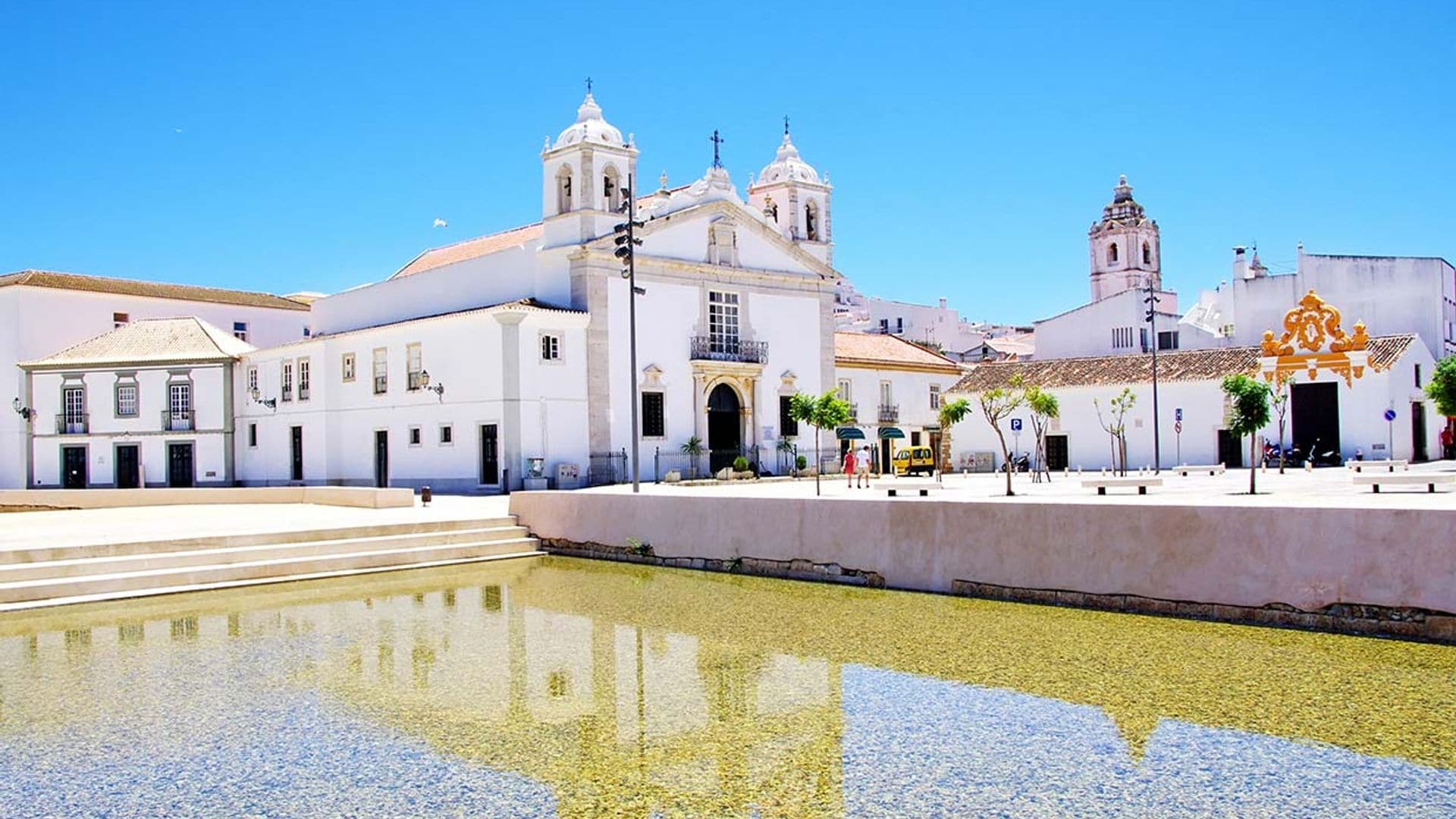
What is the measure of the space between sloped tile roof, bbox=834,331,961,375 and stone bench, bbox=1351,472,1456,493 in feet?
67.9

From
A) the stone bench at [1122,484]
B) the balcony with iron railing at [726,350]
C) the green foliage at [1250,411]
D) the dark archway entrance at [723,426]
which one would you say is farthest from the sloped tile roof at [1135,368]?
the stone bench at [1122,484]

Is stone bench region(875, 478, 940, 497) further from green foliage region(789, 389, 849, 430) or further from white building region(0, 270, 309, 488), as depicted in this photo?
white building region(0, 270, 309, 488)

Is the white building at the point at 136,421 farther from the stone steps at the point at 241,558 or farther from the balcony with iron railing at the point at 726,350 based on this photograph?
the stone steps at the point at 241,558

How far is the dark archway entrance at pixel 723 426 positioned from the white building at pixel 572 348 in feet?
0.17

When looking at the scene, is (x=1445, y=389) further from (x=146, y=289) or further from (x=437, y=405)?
(x=146, y=289)

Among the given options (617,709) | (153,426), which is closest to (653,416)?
(153,426)

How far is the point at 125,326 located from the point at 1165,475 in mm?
32246

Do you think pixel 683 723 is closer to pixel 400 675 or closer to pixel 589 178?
pixel 400 675

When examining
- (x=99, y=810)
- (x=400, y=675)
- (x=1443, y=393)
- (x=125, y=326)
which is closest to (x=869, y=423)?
(x=1443, y=393)

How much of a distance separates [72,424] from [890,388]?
2610cm

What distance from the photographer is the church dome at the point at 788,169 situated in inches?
1497

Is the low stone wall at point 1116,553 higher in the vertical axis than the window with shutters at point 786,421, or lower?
lower

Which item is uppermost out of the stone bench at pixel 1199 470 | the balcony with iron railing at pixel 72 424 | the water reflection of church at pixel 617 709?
the balcony with iron railing at pixel 72 424

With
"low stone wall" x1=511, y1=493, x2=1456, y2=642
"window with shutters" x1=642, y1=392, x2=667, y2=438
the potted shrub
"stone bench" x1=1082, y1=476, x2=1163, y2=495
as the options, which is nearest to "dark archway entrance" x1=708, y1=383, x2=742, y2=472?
the potted shrub
